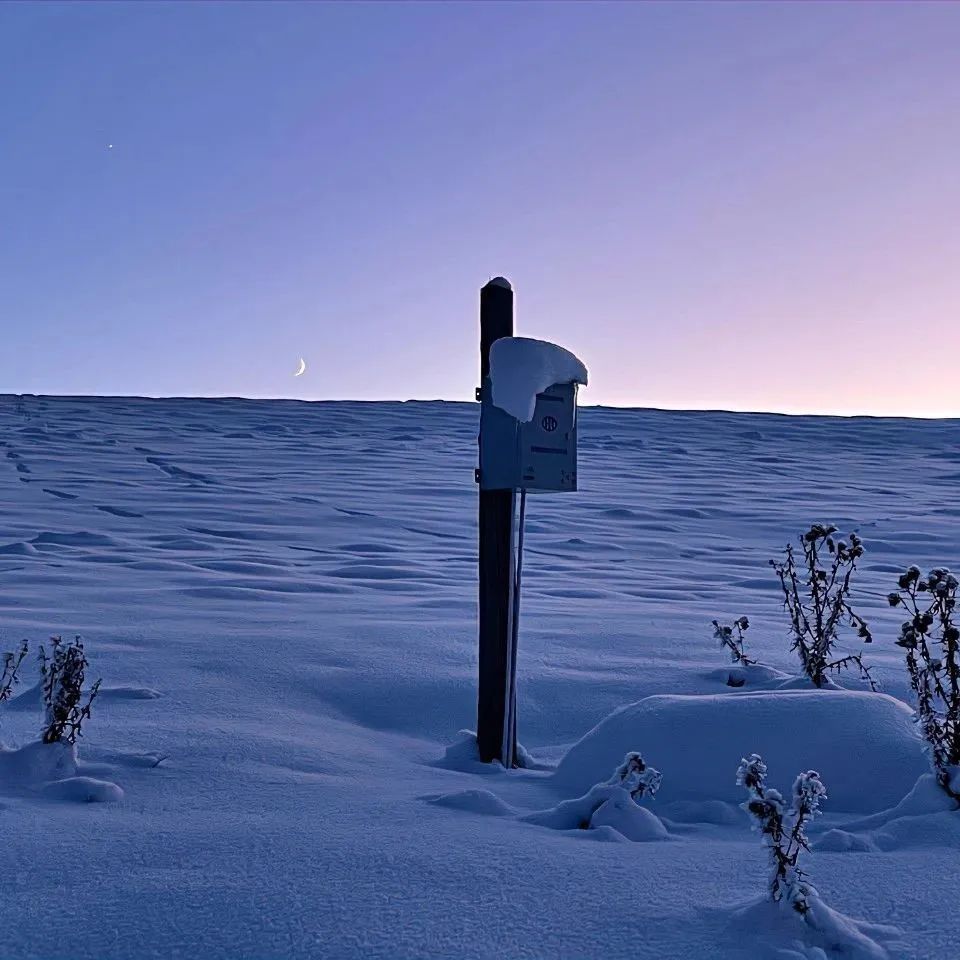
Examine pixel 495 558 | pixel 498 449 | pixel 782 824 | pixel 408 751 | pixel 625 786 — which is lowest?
pixel 408 751

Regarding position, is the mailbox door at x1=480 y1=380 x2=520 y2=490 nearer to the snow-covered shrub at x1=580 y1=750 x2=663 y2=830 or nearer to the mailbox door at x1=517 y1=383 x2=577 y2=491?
the mailbox door at x1=517 y1=383 x2=577 y2=491

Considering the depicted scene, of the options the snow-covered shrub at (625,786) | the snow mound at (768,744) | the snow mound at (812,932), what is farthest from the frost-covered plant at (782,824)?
the snow mound at (768,744)

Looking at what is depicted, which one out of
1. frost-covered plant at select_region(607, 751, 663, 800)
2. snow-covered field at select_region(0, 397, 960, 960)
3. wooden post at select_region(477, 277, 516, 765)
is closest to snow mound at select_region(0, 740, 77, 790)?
snow-covered field at select_region(0, 397, 960, 960)

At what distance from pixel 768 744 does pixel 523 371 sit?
1.50 meters

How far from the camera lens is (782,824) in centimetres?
206

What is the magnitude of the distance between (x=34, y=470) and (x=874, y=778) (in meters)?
13.0

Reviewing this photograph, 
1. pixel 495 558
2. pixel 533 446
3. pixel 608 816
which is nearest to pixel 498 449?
pixel 533 446

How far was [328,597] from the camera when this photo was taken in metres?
6.48

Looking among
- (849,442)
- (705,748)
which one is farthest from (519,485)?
(849,442)

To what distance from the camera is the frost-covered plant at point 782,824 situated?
191 cm

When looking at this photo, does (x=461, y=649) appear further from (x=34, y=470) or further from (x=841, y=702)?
(x=34, y=470)

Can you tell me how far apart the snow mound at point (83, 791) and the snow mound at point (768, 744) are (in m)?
1.38

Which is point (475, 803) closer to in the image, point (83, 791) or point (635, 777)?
point (635, 777)

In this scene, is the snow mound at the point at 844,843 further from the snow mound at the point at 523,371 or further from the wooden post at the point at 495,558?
the snow mound at the point at 523,371
